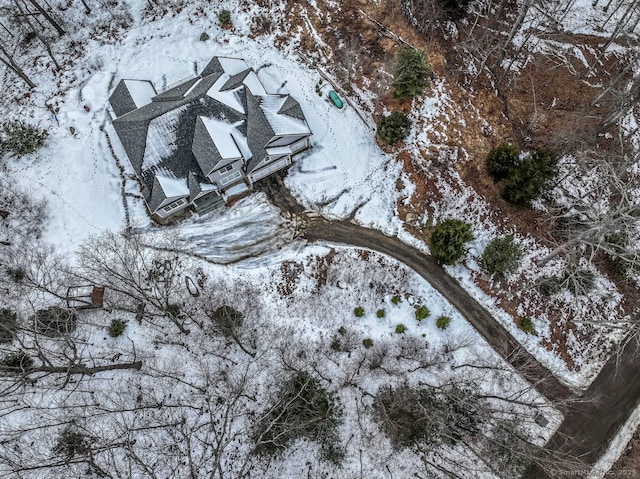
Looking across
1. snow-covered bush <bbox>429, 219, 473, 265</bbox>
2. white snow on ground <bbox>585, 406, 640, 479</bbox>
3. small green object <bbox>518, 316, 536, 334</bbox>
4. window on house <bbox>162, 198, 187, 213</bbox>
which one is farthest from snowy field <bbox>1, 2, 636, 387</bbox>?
white snow on ground <bbox>585, 406, 640, 479</bbox>

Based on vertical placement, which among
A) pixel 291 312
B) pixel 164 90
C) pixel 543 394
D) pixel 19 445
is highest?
pixel 164 90

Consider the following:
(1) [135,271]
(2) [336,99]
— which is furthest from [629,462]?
(1) [135,271]

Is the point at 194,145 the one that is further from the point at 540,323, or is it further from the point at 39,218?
the point at 540,323

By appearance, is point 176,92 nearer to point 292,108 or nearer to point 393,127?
point 292,108

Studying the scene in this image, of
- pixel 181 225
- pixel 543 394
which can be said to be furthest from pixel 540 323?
pixel 181 225

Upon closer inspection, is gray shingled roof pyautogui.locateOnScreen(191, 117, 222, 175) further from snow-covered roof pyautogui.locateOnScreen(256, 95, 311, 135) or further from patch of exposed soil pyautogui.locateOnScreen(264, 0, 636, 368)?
patch of exposed soil pyautogui.locateOnScreen(264, 0, 636, 368)

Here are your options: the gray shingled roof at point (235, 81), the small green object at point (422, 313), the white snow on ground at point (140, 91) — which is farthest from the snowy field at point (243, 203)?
the small green object at point (422, 313)
